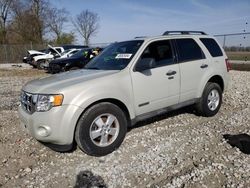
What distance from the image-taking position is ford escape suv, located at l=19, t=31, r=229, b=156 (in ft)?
13.4

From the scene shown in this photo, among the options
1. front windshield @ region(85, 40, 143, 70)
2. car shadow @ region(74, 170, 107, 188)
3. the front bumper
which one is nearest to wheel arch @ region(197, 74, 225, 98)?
front windshield @ region(85, 40, 143, 70)

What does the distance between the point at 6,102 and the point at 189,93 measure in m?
5.70

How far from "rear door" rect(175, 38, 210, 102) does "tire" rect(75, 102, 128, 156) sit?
1550 mm

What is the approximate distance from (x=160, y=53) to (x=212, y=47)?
64.2 inches

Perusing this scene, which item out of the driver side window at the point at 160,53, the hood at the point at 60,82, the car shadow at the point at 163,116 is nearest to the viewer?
the hood at the point at 60,82

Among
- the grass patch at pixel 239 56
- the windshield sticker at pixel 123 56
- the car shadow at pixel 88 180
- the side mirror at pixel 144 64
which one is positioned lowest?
the car shadow at pixel 88 180

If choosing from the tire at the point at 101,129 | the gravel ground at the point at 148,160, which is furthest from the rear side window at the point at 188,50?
the tire at the point at 101,129

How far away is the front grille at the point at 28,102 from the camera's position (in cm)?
422

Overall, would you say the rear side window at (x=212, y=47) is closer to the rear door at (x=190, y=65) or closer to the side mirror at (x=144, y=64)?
the rear door at (x=190, y=65)

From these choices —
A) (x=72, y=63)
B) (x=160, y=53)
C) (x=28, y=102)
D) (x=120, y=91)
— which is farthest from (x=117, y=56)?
(x=72, y=63)

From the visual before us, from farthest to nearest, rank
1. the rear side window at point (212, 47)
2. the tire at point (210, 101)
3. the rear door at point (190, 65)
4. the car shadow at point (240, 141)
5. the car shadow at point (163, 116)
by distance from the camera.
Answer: the rear side window at point (212, 47) → the tire at point (210, 101) → the car shadow at point (163, 116) → the rear door at point (190, 65) → the car shadow at point (240, 141)

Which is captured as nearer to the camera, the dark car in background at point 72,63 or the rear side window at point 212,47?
the rear side window at point 212,47

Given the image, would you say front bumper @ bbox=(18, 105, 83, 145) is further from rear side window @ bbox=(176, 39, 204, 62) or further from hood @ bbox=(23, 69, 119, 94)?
rear side window @ bbox=(176, 39, 204, 62)

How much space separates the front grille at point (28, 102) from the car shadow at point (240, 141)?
325 centimetres
